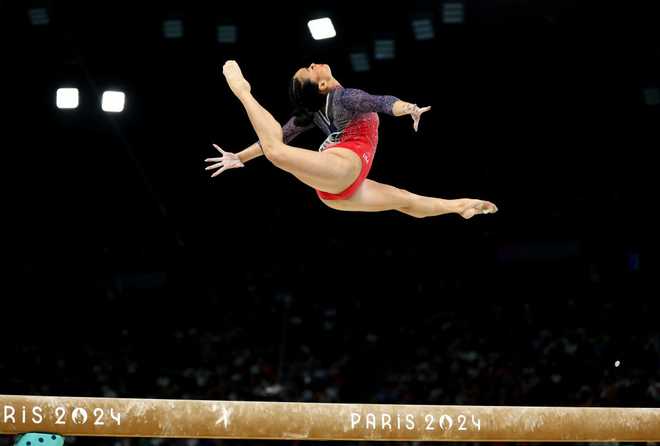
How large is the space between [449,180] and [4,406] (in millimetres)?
11738

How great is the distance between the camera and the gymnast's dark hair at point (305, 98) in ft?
16.7

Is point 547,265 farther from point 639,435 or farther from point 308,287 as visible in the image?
point 639,435

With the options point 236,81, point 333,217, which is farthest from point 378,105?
point 333,217

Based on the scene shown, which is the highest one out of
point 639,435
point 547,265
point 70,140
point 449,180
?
point 70,140

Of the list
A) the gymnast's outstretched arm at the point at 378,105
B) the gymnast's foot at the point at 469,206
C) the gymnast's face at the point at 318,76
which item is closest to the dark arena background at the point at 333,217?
the gymnast's foot at the point at 469,206

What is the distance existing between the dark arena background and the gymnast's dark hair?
15.6 feet

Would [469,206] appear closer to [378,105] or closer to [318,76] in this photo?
[378,105]

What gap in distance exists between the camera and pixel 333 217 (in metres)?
17.5

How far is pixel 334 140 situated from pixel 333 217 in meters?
12.3

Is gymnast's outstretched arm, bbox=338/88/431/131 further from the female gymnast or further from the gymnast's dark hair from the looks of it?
the gymnast's dark hair

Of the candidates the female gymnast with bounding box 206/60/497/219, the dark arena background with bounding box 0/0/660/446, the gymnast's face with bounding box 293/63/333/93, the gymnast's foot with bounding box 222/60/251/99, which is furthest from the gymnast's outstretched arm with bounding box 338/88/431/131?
the dark arena background with bounding box 0/0/660/446

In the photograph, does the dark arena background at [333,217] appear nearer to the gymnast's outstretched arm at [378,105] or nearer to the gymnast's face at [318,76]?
the gymnast's face at [318,76]

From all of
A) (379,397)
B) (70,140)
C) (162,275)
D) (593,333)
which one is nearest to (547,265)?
(593,333)

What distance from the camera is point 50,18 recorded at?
448 inches
